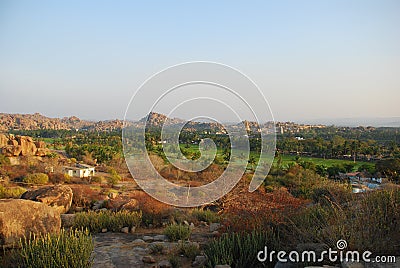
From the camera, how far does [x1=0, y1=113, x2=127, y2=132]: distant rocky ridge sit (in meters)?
98.7

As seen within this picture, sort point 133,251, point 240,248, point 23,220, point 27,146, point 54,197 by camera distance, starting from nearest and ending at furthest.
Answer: point 240,248, point 23,220, point 133,251, point 54,197, point 27,146

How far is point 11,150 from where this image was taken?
3647cm

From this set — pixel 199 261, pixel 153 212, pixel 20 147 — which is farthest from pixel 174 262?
pixel 20 147

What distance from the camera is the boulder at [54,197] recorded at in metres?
11.3

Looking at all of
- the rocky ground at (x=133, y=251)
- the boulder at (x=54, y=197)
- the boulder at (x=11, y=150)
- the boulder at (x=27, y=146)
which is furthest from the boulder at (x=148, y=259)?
the boulder at (x=27, y=146)

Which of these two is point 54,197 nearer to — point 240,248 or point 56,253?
point 56,253

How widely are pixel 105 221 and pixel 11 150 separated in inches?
1286

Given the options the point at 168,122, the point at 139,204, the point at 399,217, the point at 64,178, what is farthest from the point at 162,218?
the point at 64,178

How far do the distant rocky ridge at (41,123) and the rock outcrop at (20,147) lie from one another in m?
47.9

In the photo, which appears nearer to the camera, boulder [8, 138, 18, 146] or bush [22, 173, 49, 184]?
bush [22, 173, 49, 184]

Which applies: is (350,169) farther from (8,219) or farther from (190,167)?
(8,219)

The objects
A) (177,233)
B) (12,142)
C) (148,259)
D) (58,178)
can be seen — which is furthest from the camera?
(12,142)

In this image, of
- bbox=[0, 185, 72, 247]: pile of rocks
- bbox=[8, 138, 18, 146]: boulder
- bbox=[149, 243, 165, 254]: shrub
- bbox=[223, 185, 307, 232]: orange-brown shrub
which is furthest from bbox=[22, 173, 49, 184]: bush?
bbox=[223, 185, 307, 232]: orange-brown shrub

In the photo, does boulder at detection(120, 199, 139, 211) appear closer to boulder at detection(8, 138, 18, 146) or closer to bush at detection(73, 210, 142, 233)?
bush at detection(73, 210, 142, 233)
